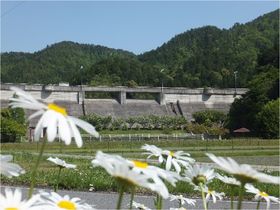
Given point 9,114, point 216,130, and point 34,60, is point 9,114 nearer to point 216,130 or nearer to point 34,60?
point 216,130

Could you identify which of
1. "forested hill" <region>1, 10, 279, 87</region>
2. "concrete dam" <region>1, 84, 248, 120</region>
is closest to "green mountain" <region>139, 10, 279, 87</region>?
"forested hill" <region>1, 10, 279, 87</region>

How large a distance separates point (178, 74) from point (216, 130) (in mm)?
61451

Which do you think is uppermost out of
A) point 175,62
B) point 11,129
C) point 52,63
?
point 52,63

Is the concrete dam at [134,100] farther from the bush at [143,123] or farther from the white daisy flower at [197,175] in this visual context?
the white daisy flower at [197,175]

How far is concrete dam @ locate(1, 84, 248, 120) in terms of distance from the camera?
8106cm

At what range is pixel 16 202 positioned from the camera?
109cm

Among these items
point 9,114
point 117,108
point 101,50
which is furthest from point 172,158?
point 101,50

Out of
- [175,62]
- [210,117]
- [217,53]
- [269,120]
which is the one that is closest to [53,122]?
[269,120]

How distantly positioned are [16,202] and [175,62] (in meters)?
143

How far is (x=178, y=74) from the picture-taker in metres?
122

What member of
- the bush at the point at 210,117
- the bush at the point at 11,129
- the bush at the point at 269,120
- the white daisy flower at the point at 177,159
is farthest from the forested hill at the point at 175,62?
the white daisy flower at the point at 177,159

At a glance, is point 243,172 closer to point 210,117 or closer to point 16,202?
point 16,202

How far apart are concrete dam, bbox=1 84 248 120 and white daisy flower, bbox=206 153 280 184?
77127 millimetres

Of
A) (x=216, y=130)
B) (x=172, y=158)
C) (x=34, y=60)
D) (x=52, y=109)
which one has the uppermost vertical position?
(x=34, y=60)
